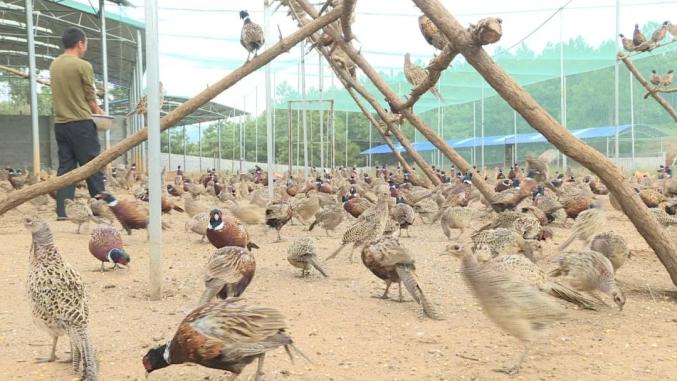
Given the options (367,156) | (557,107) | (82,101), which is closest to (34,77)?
(82,101)

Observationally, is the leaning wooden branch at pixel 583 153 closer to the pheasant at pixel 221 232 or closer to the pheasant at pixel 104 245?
the pheasant at pixel 221 232

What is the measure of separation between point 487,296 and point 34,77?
15.0 meters

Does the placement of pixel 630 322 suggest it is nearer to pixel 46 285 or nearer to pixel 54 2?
pixel 46 285

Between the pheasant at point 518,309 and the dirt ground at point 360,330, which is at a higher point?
the pheasant at point 518,309

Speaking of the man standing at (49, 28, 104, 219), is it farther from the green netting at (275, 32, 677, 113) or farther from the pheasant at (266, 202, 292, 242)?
the green netting at (275, 32, 677, 113)

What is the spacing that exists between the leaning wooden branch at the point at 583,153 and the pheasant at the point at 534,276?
2.69ft

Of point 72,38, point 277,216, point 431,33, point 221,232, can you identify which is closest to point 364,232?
point 221,232

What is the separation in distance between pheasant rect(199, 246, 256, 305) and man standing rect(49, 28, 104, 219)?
5.12 m

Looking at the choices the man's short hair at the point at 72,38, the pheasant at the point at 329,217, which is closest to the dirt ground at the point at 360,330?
the pheasant at the point at 329,217

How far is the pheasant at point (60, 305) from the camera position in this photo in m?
3.68

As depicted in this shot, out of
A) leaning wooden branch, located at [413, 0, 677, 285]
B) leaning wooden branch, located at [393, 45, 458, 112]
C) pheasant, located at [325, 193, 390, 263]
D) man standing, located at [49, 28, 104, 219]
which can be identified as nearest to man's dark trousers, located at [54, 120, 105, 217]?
man standing, located at [49, 28, 104, 219]

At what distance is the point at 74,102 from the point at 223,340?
7.21 meters

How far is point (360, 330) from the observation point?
4.80m

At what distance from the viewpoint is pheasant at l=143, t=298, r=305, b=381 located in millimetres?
3525
